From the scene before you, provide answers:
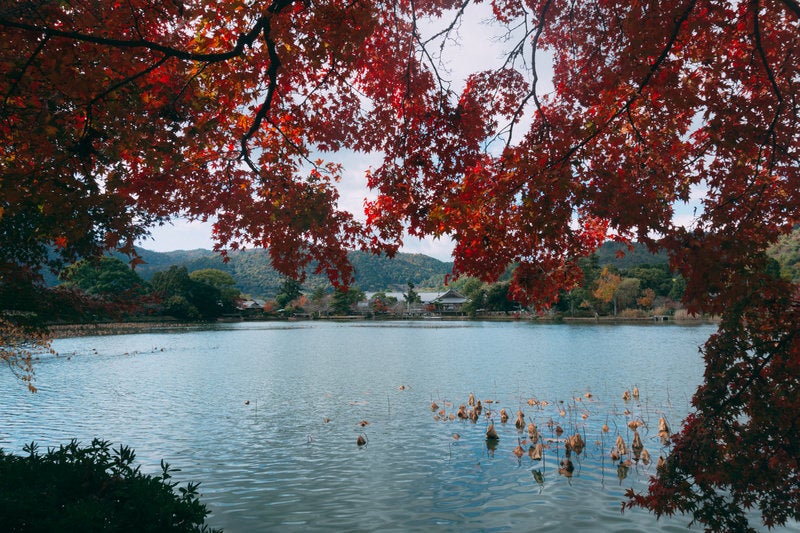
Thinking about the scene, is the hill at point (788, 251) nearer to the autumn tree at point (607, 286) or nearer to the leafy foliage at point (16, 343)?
the autumn tree at point (607, 286)

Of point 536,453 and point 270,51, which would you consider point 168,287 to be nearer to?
point 536,453

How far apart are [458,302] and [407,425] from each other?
120186 mm

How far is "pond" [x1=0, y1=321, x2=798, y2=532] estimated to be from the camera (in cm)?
969

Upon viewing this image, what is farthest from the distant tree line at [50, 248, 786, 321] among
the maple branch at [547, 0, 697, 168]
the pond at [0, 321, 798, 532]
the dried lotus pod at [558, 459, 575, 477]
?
the maple branch at [547, 0, 697, 168]

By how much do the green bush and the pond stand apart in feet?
12.5

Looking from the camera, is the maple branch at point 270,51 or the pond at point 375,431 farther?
the pond at point 375,431

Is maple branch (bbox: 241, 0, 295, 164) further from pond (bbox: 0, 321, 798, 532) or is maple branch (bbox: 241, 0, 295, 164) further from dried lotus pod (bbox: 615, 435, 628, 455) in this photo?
dried lotus pod (bbox: 615, 435, 628, 455)

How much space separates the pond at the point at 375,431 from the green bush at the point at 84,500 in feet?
12.5

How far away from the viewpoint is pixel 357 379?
90.5ft

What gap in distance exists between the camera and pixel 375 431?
15844 mm

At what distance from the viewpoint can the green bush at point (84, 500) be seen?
4.95 metres

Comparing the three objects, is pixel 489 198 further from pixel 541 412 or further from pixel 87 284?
pixel 87 284

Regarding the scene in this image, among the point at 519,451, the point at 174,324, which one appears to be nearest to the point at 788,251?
the point at 519,451

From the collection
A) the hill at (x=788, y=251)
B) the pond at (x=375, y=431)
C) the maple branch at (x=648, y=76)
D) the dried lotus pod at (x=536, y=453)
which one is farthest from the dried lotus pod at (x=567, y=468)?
the hill at (x=788, y=251)
